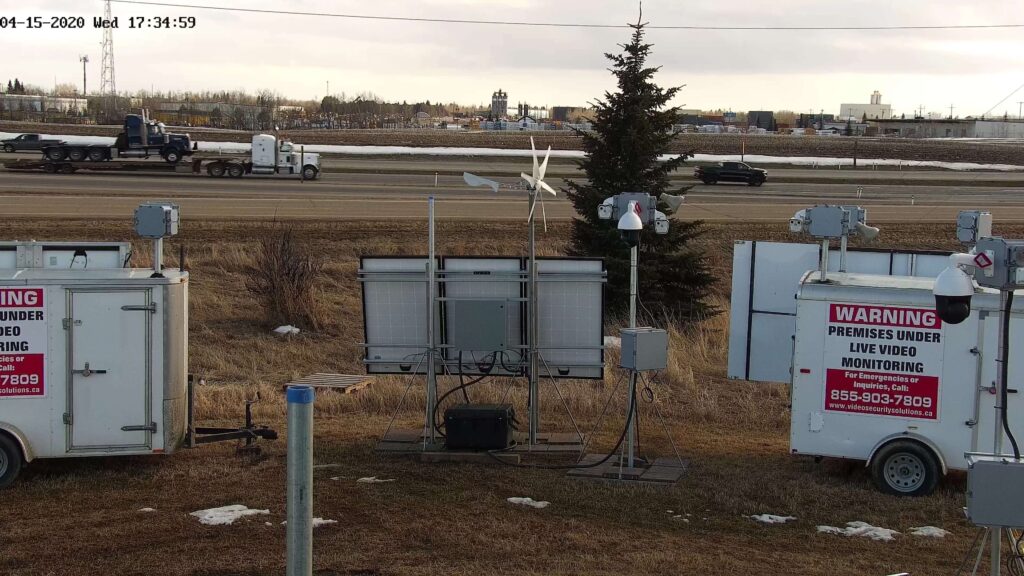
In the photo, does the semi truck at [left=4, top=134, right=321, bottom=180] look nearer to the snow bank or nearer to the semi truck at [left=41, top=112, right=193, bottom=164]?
the semi truck at [left=41, top=112, right=193, bottom=164]

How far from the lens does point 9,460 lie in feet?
34.1

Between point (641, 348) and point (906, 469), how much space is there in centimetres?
280

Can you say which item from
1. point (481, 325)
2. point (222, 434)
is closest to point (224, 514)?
point (222, 434)

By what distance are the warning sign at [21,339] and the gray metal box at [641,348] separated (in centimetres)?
567

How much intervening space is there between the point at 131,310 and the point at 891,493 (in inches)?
297

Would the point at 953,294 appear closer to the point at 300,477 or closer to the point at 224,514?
the point at 300,477

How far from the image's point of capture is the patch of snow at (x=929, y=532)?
9.22 m

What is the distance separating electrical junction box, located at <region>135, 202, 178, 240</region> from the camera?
10.9 m

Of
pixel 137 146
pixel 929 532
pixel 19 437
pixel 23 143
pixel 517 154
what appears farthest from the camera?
pixel 517 154

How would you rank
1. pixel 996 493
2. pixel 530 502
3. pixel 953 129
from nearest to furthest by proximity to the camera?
pixel 996 493 → pixel 530 502 → pixel 953 129

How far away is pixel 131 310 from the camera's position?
34.7 ft

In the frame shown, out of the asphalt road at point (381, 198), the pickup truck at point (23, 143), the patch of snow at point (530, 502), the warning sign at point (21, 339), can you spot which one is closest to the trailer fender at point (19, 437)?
the warning sign at point (21, 339)

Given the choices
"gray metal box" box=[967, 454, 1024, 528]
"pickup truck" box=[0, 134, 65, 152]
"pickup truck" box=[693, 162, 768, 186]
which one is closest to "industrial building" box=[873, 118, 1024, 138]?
"pickup truck" box=[693, 162, 768, 186]

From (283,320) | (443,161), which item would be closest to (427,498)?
(283,320)
